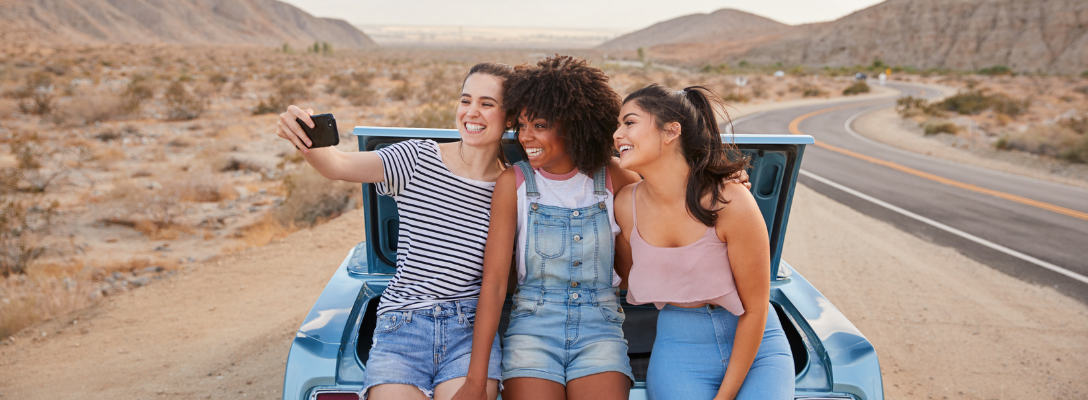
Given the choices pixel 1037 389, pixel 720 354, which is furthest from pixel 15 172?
pixel 1037 389

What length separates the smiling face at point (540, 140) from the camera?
2105 mm

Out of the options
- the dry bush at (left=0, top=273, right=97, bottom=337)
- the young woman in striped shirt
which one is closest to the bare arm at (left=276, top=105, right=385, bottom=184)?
the young woman in striped shirt

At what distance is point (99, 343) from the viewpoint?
3.76 meters

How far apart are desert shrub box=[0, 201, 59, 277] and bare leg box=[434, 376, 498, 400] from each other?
5.35m

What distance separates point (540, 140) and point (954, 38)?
262 feet

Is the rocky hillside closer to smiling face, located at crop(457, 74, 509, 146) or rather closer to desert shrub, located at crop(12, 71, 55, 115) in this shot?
smiling face, located at crop(457, 74, 509, 146)

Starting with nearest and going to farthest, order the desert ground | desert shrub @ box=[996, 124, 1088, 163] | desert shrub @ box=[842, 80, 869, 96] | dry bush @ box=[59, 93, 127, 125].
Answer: the desert ground, desert shrub @ box=[996, 124, 1088, 163], dry bush @ box=[59, 93, 127, 125], desert shrub @ box=[842, 80, 869, 96]

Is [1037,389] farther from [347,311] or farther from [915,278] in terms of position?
[347,311]

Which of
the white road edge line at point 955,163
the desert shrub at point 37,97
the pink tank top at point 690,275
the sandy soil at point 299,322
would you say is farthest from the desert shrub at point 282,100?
the white road edge line at point 955,163

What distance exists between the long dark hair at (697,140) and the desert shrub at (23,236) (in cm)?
602

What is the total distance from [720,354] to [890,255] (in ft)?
17.2

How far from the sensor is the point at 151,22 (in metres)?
91.0

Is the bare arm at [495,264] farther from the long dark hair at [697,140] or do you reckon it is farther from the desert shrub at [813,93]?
the desert shrub at [813,93]

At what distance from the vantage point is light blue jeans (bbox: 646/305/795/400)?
1806 millimetres
